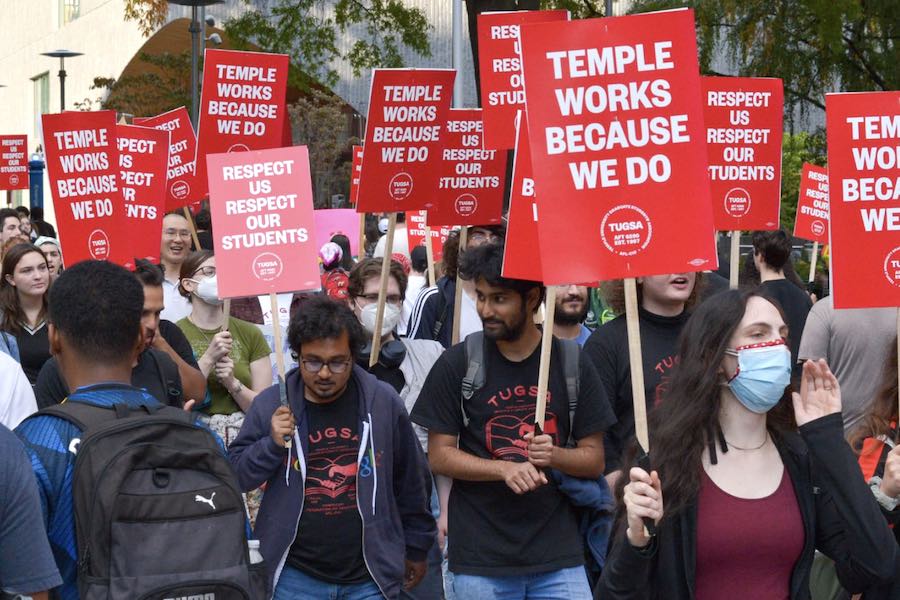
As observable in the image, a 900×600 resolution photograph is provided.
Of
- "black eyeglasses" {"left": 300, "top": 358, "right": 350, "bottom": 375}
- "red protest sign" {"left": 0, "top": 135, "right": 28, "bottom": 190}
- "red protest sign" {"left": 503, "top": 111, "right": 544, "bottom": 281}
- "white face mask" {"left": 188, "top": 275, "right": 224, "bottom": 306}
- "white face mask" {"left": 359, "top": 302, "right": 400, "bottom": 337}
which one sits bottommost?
"black eyeglasses" {"left": 300, "top": 358, "right": 350, "bottom": 375}

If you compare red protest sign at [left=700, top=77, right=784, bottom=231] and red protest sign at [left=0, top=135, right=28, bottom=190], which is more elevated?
red protest sign at [left=0, top=135, right=28, bottom=190]

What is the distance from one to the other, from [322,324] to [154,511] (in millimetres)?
2169

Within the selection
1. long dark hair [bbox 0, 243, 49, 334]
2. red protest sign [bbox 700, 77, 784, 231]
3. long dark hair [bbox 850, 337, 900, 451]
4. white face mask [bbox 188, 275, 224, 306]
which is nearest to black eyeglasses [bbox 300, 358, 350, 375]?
long dark hair [bbox 850, 337, 900, 451]

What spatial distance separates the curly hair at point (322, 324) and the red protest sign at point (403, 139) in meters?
2.94

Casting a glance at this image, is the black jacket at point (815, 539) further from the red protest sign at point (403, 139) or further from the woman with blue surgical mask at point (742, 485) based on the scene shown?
the red protest sign at point (403, 139)

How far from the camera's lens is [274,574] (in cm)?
531

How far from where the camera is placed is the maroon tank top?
392 centimetres

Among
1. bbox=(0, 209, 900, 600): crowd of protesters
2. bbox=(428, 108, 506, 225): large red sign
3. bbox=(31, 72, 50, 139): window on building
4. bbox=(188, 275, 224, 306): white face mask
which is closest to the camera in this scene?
bbox=(0, 209, 900, 600): crowd of protesters

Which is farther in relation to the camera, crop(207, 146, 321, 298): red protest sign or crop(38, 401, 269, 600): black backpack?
crop(207, 146, 321, 298): red protest sign

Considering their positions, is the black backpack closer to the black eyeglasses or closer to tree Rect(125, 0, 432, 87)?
the black eyeglasses

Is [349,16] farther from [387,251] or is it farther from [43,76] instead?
[43,76]

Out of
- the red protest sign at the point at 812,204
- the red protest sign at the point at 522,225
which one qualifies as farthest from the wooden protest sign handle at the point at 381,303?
the red protest sign at the point at 812,204

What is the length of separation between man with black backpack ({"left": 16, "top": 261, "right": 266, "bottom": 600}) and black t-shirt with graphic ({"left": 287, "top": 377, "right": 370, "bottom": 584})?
180cm

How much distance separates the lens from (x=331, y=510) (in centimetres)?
533
